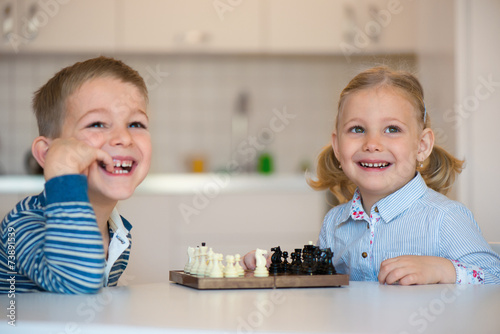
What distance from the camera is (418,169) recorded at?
1.71m

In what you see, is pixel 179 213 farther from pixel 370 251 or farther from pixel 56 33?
pixel 370 251

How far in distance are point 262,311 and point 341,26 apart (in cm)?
286

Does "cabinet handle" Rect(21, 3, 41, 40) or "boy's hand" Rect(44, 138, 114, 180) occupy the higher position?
"cabinet handle" Rect(21, 3, 41, 40)

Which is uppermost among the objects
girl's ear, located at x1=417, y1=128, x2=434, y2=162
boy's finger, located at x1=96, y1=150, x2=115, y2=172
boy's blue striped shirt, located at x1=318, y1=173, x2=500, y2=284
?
girl's ear, located at x1=417, y1=128, x2=434, y2=162

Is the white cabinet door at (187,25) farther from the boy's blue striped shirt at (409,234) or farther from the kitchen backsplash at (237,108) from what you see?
the boy's blue striped shirt at (409,234)

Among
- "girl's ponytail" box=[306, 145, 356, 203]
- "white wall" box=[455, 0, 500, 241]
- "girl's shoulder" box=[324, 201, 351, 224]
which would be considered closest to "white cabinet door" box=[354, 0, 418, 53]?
"white wall" box=[455, 0, 500, 241]

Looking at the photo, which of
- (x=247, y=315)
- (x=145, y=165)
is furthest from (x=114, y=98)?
(x=247, y=315)

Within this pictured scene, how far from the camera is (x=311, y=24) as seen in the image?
3.38 meters

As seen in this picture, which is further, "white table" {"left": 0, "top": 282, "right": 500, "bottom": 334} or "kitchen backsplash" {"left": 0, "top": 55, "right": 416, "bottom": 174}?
"kitchen backsplash" {"left": 0, "top": 55, "right": 416, "bottom": 174}

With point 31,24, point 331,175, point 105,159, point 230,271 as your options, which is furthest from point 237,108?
point 230,271

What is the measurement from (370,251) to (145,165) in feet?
1.89

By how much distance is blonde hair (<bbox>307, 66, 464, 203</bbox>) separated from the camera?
1.58m

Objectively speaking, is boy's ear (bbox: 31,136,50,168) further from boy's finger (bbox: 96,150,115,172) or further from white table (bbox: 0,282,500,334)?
white table (bbox: 0,282,500,334)

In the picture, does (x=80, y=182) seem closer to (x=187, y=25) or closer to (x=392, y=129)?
(x=392, y=129)
